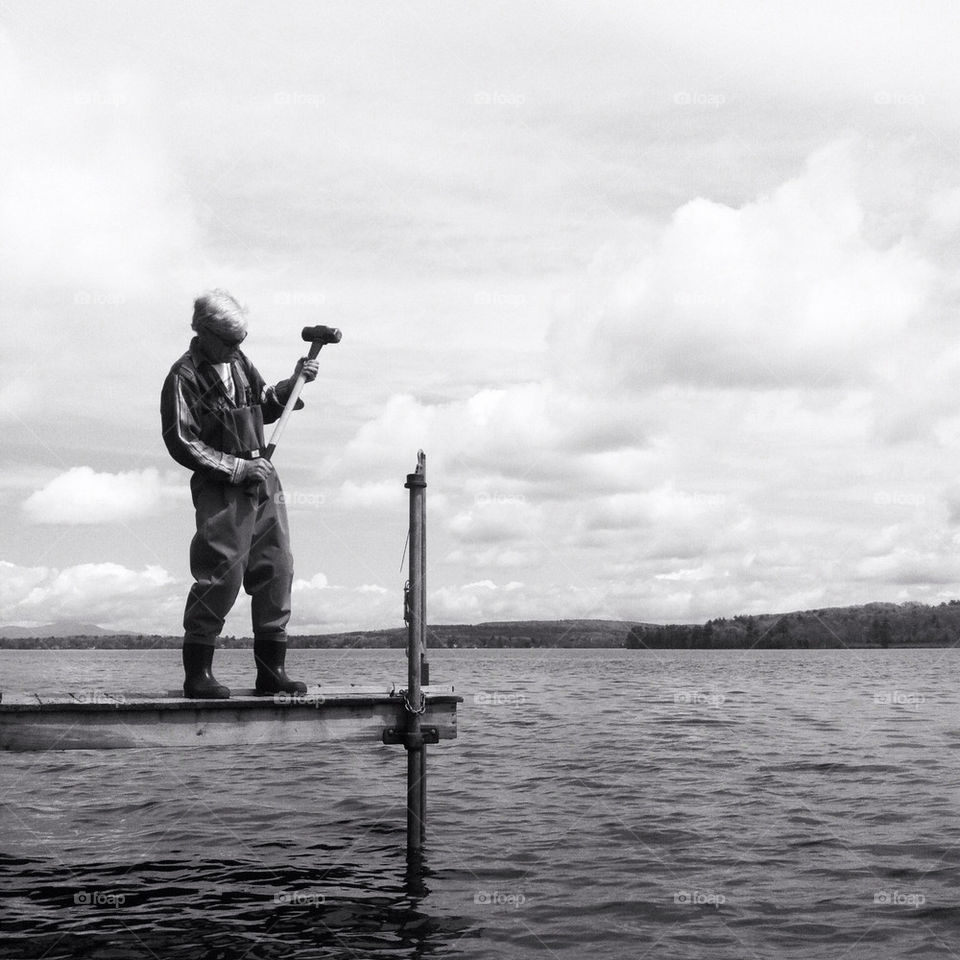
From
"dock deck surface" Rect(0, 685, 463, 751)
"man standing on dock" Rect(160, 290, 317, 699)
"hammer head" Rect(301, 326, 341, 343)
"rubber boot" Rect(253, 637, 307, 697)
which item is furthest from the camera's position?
"hammer head" Rect(301, 326, 341, 343)

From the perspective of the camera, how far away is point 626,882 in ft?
34.6

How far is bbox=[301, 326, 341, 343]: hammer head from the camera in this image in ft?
30.6

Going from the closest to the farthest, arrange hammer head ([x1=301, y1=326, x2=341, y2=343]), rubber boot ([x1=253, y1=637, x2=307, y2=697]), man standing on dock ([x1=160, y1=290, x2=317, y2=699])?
man standing on dock ([x1=160, y1=290, x2=317, y2=699]) < rubber boot ([x1=253, y1=637, x2=307, y2=697]) < hammer head ([x1=301, y1=326, x2=341, y2=343])

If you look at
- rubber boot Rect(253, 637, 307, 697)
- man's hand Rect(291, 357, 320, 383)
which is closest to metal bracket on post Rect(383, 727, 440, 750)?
rubber boot Rect(253, 637, 307, 697)

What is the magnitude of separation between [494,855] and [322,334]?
6.01 meters

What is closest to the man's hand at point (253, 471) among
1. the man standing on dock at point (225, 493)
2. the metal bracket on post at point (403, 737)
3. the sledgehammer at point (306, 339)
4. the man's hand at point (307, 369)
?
the man standing on dock at point (225, 493)

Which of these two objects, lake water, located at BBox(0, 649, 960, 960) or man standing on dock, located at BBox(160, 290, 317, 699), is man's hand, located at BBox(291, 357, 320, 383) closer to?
man standing on dock, located at BBox(160, 290, 317, 699)

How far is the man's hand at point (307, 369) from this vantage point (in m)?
9.37

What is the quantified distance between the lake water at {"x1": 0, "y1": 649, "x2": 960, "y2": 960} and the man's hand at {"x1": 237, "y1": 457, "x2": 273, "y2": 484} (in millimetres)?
3722

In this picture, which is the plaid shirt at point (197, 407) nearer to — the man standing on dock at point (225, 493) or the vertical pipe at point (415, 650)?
the man standing on dock at point (225, 493)

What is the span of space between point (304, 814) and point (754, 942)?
7.47 metres

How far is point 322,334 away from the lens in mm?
9320

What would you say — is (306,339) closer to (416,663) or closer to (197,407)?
(197,407)

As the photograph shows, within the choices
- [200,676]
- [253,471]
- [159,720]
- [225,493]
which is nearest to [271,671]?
[200,676]
